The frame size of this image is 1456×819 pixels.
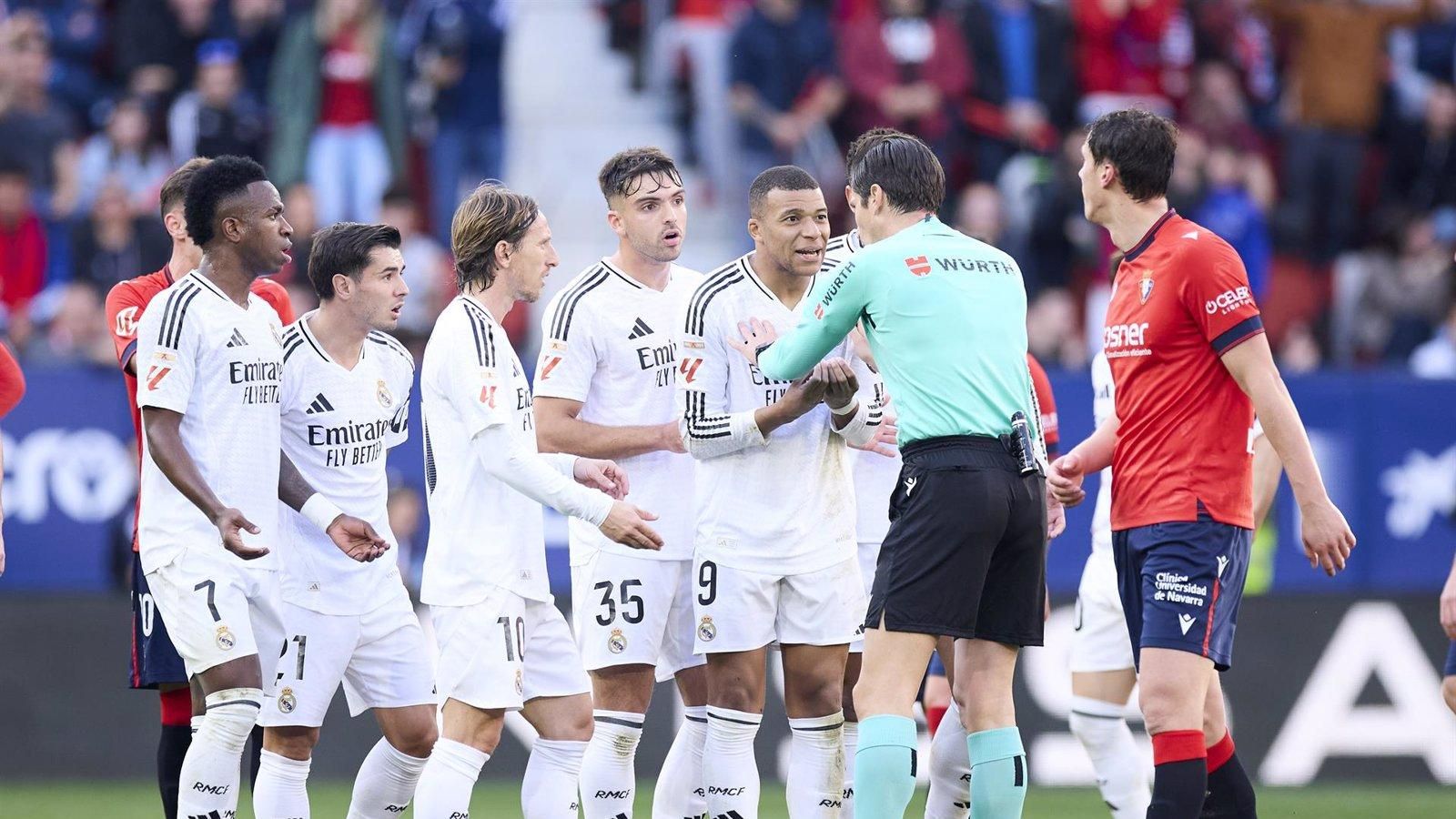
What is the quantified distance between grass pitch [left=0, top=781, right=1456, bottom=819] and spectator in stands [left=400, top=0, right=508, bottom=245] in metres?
5.83

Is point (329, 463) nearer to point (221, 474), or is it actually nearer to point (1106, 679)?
point (221, 474)

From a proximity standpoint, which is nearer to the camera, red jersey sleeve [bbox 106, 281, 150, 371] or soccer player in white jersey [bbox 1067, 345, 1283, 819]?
red jersey sleeve [bbox 106, 281, 150, 371]

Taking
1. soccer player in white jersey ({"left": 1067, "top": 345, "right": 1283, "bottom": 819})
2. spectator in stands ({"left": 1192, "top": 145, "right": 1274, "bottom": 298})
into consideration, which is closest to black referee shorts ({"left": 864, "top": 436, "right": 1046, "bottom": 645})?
soccer player in white jersey ({"left": 1067, "top": 345, "right": 1283, "bottom": 819})

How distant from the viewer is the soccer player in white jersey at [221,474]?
23.7 feet

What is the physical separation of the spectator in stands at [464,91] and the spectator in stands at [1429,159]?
792 centimetres

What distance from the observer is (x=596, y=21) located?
703 inches

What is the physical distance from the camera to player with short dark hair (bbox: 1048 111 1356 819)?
7012mm

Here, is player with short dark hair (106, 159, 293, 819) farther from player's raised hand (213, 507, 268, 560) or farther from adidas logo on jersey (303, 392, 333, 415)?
player's raised hand (213, 507, 268, 560)

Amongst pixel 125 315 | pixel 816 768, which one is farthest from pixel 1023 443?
pixel 125 315

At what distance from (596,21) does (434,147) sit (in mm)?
2509

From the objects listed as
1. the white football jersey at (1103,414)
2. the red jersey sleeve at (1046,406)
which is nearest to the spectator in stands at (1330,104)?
the white football jersey at (1103,414)

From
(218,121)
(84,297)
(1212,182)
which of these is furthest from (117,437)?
(1212,182)

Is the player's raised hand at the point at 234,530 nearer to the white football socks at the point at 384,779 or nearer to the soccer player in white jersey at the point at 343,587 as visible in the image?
the soccer player in white jersey at the point at 343,587

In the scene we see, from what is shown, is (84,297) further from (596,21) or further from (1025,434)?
(1025,434)
